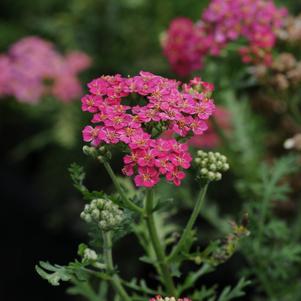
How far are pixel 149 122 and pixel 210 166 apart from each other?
0.58ft

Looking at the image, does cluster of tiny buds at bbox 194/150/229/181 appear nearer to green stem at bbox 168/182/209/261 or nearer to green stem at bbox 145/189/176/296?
green stem at bbox 168/182/209/261

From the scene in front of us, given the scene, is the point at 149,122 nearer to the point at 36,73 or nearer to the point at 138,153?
the point at 138,153

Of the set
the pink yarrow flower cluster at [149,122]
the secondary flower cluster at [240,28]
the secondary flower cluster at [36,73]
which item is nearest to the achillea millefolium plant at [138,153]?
the pink yarrow flower cluster at [149,122]

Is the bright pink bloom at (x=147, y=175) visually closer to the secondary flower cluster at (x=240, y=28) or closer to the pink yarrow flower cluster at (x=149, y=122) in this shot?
the pink yarrow flower cluster at (x=149, y=122)

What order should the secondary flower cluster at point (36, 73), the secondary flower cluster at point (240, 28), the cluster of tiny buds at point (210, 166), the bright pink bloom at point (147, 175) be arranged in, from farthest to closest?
the secondary flower cluster at point (36, 73)
the secondary flower cluster at point (240, 28)
the cluster of tiny buds at point (210, 166)
the bright pink bloom at point (147, 175)

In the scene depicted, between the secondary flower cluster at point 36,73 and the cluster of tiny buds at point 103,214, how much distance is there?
1.84m

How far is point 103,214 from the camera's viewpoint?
1.31 m

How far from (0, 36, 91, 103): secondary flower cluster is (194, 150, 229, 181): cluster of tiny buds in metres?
1.83

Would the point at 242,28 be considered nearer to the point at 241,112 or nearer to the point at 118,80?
the point at 241,112

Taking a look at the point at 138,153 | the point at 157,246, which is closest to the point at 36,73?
the point at 157,246

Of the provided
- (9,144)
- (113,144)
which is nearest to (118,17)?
(9,144)

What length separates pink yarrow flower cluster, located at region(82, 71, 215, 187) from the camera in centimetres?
126

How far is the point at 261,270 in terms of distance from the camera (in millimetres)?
1930

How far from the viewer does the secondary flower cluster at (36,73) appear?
121 inches
